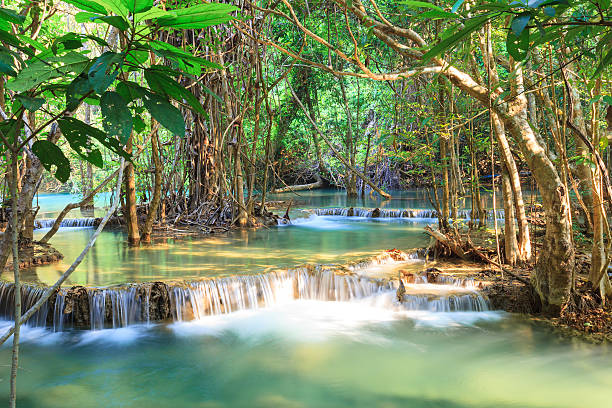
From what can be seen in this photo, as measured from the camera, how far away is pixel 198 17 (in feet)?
2.86

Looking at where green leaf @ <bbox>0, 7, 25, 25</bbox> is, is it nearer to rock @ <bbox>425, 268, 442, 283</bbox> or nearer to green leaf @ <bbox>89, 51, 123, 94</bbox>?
green leaf @ <bbox>89, 51, 123, 94</bbox>

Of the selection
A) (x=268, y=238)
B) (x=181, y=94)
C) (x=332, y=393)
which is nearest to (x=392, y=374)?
(x=332, y=393)

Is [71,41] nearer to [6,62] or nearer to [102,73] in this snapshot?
[6,62]

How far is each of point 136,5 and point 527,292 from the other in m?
5.34

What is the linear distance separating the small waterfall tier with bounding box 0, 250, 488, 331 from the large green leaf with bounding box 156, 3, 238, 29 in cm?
507

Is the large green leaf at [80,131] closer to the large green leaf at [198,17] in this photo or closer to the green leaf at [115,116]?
the green leaf at [115,116]

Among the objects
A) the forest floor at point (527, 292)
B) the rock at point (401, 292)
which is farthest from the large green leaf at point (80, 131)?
the rock at point (401, 292)

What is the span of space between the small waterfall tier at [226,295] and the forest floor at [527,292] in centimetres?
25

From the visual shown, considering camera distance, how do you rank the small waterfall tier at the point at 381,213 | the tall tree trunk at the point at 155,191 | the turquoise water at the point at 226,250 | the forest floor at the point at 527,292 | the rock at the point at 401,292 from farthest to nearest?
the small waterfall tier at the point at 381,213
the tall tree trunk at the point at 155,191
the turquoise water at the point at 226,250
the rock at the point at 401,292
the forest floor at the point at 527,292

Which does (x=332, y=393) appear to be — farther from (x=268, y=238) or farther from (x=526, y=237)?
(x=268, y=238)

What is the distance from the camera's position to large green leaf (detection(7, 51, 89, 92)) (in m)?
0.82

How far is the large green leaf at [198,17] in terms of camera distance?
859 millimetres

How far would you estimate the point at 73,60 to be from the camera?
2.92 ft

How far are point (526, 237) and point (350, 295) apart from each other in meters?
2.27
